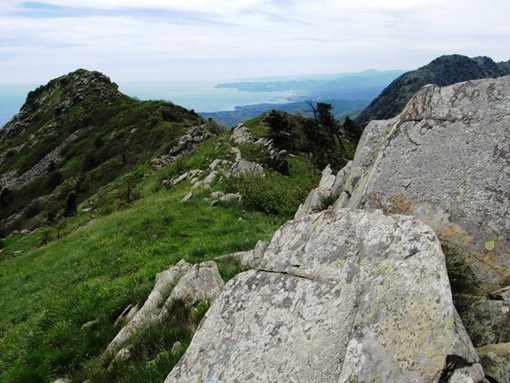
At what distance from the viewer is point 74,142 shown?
3492 inches

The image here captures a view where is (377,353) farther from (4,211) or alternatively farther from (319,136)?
(4,211)

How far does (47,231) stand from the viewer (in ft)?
128

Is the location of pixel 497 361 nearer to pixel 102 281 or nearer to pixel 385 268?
pixel 385 268

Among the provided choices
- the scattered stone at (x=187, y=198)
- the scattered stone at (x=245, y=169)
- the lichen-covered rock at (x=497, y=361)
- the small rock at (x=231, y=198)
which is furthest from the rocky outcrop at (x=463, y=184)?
the scattered stone at (x=245, y=169)

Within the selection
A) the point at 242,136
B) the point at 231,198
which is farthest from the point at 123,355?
the point at 242,136

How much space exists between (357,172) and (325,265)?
439 centimetres

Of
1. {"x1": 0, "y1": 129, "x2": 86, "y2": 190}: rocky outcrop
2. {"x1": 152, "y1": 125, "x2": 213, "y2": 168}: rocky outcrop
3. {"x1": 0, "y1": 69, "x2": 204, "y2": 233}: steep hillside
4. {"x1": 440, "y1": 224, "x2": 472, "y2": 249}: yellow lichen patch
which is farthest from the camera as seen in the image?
{"x1": 0, "y1": 129, "x2": 86, "y2": 190}: rocky outcrop

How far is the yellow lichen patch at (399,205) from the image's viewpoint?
702 centimetres

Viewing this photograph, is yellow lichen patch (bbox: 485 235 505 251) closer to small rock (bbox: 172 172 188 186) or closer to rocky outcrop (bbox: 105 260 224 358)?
rocky outcrop (bbox: 105 260 224 358)

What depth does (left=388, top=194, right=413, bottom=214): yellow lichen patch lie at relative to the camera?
7.02 m

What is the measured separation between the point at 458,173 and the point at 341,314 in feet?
10.7

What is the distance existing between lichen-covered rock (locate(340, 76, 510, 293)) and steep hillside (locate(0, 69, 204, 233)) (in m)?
46.0

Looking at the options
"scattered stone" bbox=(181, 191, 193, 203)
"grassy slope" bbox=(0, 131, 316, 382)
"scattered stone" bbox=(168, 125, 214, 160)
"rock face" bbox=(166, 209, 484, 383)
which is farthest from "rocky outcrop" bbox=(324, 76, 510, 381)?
"scattered stone" bbox=(168, 125, 214, 160)

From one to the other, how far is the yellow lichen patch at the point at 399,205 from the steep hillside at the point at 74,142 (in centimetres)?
4613
